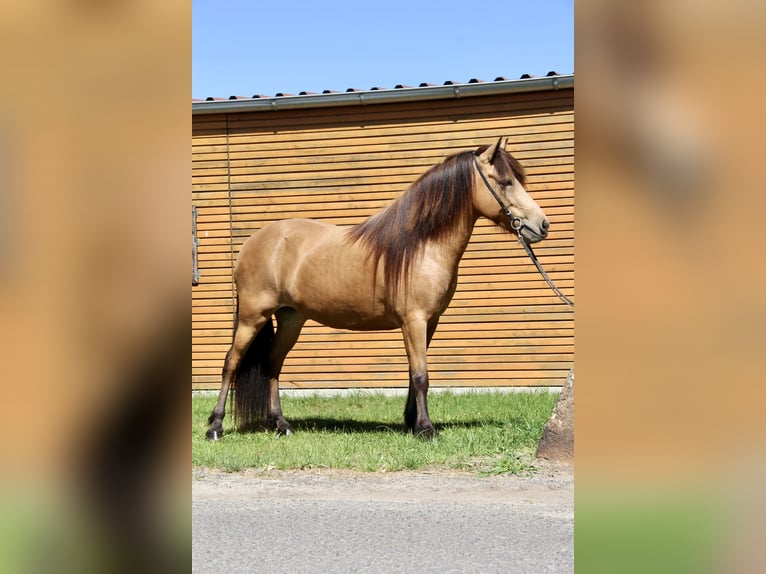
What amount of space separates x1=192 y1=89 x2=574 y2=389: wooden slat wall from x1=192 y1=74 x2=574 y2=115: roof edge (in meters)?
0.17

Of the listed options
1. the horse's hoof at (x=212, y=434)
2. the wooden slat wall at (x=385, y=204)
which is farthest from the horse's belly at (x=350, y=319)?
→ the wooden slat wall at (x=385, y=204)

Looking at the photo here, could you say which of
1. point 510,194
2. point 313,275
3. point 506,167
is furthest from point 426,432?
point 506,167

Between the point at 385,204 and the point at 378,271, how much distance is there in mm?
3927

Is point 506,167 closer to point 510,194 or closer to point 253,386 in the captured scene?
point 510,194

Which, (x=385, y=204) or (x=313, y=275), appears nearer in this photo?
(x=313, y=275)

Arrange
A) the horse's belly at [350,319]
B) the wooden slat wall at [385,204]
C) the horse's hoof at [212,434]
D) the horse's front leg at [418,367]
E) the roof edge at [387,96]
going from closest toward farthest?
the horse's front leg at [418,367] < the horse's hoof at [212,434] < the horse's belly at [350,319] < the roof edge at [387,96] < the wooden slat wall at [385,204]

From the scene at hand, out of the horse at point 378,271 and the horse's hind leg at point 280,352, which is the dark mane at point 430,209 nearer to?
the horse at point 378,271

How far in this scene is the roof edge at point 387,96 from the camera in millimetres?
10195

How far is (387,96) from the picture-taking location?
34.8 feet

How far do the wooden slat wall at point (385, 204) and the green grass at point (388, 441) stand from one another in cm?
140
